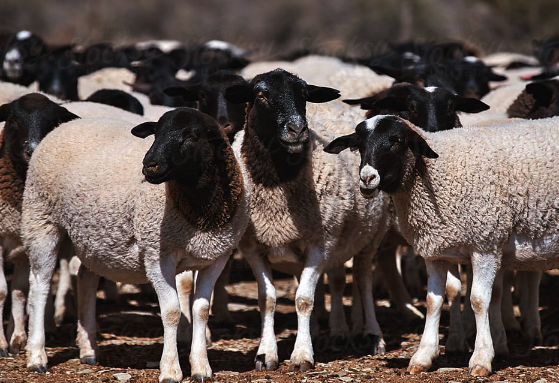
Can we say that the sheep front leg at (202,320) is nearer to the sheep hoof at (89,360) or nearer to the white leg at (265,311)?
the white leg at (265,311)

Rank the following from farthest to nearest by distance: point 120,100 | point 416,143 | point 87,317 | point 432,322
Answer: point 120,100, point 87,317, point 432,322, point 416,143

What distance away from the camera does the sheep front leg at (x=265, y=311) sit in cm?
614

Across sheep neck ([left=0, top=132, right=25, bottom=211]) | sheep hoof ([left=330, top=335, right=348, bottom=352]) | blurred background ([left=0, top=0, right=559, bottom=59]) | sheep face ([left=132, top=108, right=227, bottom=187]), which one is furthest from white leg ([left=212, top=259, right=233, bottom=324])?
blurred background ([left=0, top=0, right=559, bottom=59])

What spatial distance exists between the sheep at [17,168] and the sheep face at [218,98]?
1.20m

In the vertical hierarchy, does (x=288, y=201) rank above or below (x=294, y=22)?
below

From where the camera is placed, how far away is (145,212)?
225 inches

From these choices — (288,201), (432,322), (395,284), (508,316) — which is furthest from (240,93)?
(508,316)

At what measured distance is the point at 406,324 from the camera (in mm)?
8039

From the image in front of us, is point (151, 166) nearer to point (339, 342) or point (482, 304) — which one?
point (482, 304)

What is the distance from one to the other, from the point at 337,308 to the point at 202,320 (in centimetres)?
185

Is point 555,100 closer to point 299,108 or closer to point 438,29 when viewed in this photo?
point 299,108

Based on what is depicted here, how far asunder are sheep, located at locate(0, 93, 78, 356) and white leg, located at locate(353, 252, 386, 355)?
297 cm

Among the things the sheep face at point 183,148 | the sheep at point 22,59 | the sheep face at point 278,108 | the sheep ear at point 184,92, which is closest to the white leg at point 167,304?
the sheep face at point 183,148

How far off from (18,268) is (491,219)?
425 centimetres
